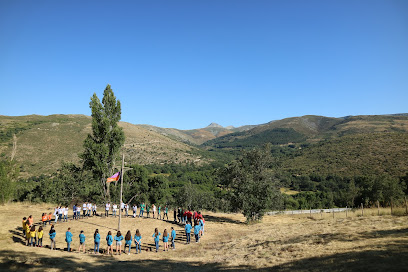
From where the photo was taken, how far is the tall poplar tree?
32.8m

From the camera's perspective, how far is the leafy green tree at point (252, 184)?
31.5 meters

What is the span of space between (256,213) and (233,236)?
909cm

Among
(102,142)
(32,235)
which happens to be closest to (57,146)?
(102,142)

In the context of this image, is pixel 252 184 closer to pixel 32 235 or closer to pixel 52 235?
pixel 52 235

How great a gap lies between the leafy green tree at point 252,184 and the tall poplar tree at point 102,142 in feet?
53.9

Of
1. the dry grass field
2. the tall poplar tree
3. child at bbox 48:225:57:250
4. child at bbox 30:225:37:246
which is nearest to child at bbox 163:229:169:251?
the dry grass field

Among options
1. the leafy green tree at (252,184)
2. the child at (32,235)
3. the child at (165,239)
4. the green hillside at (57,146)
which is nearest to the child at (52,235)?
the child at (32,235)

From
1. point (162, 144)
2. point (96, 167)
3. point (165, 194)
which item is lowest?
point (165, 194)

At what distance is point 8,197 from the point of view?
103 ft

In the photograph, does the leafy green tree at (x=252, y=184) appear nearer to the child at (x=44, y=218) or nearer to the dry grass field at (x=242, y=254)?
the dry grass field at (x=242, y=254)

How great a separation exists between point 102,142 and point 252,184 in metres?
19.9

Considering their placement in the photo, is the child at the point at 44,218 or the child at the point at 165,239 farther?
the child at the point at 44,218

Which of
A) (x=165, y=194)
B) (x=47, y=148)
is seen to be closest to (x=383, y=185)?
(x=165, y=194)

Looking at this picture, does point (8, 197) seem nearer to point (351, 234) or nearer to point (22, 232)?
point (22, 232)
